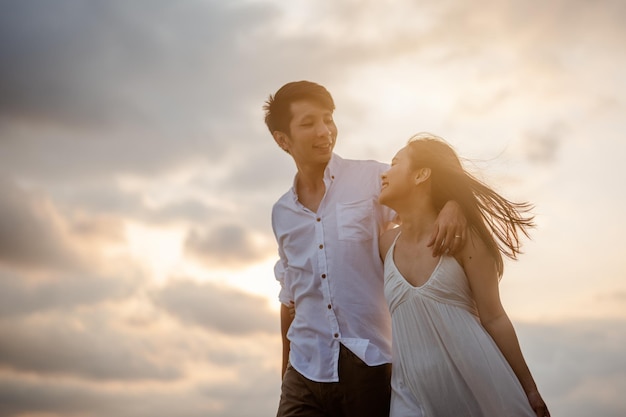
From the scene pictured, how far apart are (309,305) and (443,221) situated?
1413 mm

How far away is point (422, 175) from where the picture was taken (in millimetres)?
5332

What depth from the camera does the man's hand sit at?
192 inches

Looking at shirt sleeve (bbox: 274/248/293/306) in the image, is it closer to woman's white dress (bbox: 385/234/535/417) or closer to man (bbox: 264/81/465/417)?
man (bbox: 264/81/465/417)

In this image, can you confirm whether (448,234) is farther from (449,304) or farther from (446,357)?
(446,357)

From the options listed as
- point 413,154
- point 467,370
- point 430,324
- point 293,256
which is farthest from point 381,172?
point 467,370

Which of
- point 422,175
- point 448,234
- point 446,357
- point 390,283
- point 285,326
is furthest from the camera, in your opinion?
point 285,326

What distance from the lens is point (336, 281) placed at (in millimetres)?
5547

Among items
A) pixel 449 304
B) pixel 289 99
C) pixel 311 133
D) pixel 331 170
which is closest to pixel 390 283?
pixel 449 304

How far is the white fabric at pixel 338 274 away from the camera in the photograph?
5.48m

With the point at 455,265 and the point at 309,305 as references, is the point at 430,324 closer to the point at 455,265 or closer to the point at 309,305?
the point at 455,265

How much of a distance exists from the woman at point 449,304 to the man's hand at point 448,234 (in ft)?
0.22

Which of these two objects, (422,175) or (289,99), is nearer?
(422,175)

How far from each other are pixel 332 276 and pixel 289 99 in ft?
6.06

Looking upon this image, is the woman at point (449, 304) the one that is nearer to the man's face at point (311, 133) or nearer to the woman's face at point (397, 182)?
the woman's face at point (397, 182)
